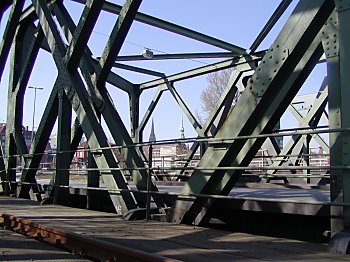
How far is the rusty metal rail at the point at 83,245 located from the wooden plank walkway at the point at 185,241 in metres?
0.14

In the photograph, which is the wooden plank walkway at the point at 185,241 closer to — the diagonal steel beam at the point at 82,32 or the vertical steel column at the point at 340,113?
the vertical steel column at the point at 340,113

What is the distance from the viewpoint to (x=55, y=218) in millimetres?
7438

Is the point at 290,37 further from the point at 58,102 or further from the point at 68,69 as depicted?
the point at 58,102

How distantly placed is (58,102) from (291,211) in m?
6.50

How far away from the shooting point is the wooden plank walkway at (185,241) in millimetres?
4188

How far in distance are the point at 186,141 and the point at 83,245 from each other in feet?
10.6

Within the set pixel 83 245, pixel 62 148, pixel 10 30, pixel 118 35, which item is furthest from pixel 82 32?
pixel 10 30

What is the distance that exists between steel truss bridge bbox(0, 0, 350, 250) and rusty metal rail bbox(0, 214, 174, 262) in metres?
1.57

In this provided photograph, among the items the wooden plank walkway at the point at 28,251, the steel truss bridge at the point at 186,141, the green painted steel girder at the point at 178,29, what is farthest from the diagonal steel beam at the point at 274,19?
the wooden plank walkway at the point at 28,251

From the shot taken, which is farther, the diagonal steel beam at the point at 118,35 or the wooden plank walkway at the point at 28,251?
the diagonal steel beam at the point at 118,35

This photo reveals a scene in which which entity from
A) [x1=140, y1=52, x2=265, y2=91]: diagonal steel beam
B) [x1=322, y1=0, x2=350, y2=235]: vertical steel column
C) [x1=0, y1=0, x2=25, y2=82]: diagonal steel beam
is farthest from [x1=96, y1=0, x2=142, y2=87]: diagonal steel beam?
[x1=140, y1=52, x2=265, y2=91]: diagonal steel beam

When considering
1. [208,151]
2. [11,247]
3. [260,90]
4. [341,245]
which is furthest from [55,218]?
[341,245]

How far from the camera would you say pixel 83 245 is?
526 cm

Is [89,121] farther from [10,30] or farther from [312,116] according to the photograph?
[312,116]
